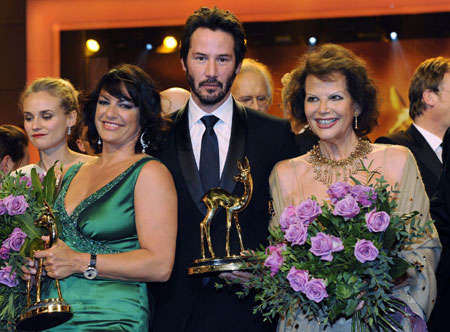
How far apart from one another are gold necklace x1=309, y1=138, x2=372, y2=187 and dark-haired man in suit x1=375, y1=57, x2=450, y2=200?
3.23 feet

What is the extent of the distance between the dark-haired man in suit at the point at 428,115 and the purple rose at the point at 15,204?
85.6 inches

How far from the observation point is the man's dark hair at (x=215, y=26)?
11.7 ft

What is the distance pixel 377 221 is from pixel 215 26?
133cm

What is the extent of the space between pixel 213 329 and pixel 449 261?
3.60ft

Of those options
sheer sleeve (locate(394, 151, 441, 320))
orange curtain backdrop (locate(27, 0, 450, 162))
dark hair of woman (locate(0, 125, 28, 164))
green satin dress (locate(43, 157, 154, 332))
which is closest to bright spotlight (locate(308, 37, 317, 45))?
orange curtain backdrop (locate(27, 0, 450, 162))

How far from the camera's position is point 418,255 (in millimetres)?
3209

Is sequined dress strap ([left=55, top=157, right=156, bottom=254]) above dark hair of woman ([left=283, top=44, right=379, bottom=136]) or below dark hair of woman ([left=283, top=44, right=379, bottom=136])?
below

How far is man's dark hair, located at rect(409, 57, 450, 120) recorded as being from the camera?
4922 mm

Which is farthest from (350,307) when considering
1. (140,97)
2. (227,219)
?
(140,97)

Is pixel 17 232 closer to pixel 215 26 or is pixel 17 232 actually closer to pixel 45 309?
pixel 45 309

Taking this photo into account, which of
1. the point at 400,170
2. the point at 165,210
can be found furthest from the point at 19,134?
the point at 400,170

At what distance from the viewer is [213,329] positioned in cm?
335

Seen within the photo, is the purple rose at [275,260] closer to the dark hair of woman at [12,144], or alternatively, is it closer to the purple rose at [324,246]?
the purple rose at [324,246]

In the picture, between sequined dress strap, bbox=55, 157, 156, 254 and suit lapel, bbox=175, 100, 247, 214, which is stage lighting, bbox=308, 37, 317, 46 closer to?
suit lapel, bbox=175, 100, 247, 214
